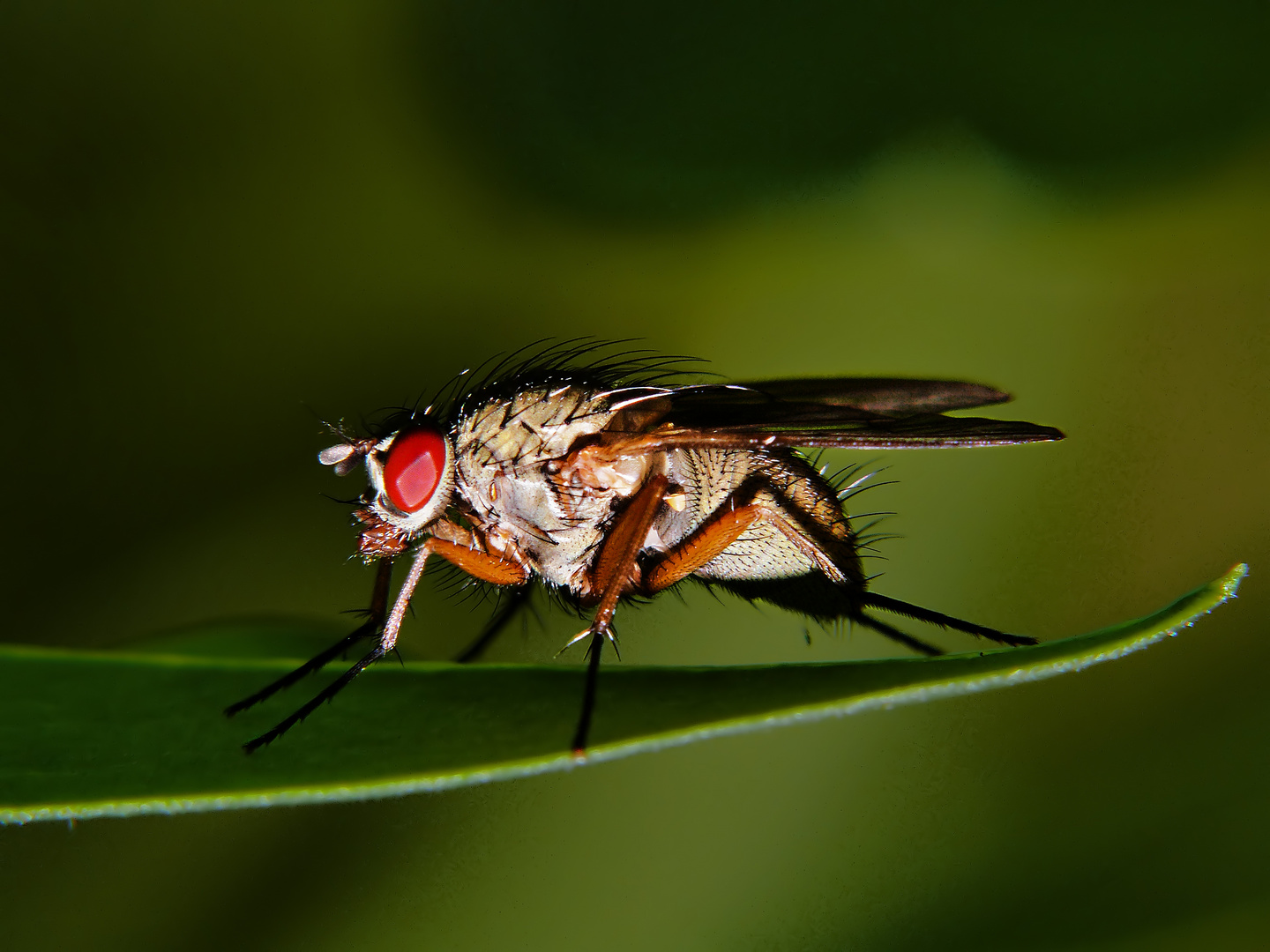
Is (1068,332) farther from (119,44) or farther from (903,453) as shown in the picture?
(119,44)

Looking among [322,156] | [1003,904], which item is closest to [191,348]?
[322,156]

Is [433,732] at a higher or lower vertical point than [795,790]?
higher

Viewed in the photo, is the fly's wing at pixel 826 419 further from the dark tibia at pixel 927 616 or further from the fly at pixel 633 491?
the dark tibia at pixel 927 616

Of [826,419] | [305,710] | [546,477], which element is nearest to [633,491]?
[546,477]

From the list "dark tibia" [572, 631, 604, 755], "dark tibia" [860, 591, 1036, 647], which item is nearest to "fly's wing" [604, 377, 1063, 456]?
"dark tibia" [860, 591, 1036, 647]

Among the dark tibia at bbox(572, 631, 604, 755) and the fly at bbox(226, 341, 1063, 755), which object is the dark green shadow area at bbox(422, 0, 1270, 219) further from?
the dark tibia at bbox(572, 631, 604, 755)
